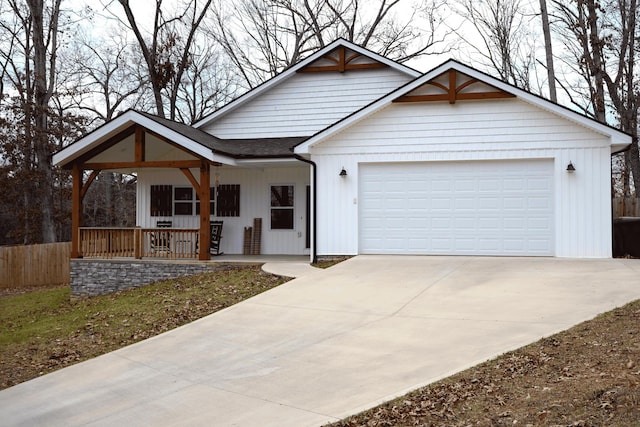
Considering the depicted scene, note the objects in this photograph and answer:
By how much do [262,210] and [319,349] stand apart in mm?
9833

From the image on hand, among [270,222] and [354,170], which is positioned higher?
[354,170]

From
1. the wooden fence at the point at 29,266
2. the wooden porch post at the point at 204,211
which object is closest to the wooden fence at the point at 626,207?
the wooden porch post at the point at 204,211

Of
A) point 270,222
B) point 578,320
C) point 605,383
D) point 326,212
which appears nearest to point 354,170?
point 326,212

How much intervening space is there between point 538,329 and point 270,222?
10.5 m

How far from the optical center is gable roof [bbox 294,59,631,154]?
13.4m

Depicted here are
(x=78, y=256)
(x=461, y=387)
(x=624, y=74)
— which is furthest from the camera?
(x=624, y=74)

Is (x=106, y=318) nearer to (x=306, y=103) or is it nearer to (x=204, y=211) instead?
(x=204, y=211)

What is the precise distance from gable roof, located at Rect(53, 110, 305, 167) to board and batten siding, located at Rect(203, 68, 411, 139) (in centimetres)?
153

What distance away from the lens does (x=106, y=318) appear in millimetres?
11641

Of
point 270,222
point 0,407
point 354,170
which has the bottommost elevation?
point 0,407

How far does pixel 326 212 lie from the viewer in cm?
1493

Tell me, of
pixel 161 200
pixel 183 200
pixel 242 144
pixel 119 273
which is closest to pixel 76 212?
pixel 119 273

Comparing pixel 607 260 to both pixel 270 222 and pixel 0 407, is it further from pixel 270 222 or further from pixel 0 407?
pixel 0 407

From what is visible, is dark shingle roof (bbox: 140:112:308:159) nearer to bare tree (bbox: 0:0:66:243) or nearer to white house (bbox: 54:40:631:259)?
white house (bbox: 54:40:631:259)
